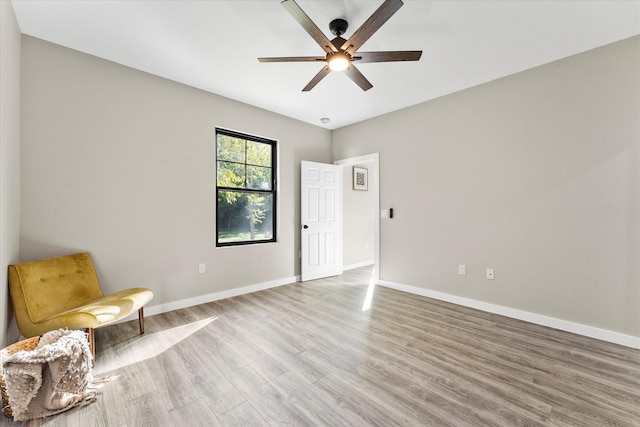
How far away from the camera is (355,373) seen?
6.40 feet

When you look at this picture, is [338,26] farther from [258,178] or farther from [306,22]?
[258,178]

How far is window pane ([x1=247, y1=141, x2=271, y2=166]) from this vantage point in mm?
4020

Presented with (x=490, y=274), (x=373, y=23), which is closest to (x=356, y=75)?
(x=373, y=23)

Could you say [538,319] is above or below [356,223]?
below

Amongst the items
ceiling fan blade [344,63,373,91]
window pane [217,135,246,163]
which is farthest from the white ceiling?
window pane [217,135,246,163]

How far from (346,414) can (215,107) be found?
3.53 m

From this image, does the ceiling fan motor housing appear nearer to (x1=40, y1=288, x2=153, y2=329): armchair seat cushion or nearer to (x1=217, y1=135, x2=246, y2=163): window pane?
(x1=217, y1=135, x2=246, y2=163): window pane

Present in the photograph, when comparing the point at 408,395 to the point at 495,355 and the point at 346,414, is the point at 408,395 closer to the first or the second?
the point at 346,414

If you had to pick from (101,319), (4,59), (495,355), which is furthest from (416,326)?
(4,59)

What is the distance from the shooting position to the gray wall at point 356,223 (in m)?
5.42

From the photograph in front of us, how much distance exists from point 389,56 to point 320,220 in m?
2.90

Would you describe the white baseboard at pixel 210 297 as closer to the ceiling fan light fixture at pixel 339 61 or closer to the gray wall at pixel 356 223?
the gray wall at pixel 356 223

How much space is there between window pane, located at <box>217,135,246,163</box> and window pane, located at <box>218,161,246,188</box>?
82 mm

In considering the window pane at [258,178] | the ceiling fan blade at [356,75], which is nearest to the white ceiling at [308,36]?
the ceiling fan blade at [356,75]
